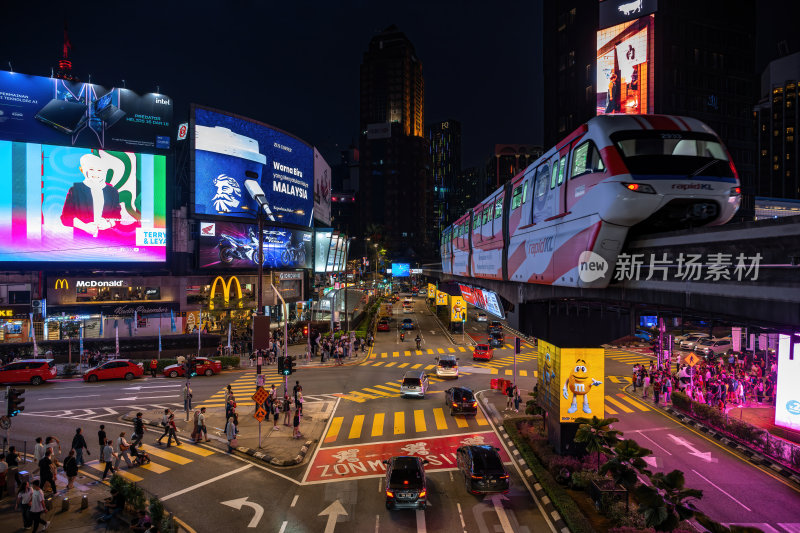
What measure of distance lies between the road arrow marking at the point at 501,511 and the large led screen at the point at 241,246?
44.1 metres

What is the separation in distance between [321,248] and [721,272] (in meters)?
65.8

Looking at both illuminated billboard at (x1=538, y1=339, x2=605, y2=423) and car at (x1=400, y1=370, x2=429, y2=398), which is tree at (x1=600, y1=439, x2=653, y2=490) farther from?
car at (x1=400, y1=370, x2=429, y2=398)

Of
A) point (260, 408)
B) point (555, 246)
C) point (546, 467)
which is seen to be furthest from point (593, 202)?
point (260, 408)

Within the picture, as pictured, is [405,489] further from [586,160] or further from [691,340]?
[691,340]

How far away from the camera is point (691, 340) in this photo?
43.0 m

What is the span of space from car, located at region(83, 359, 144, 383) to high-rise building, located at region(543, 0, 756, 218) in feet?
201

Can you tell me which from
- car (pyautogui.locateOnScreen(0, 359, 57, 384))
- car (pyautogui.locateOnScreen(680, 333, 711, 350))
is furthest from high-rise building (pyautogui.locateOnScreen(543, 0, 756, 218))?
car (pyautogui.locateOnScreen(0, 359, 57, 384))

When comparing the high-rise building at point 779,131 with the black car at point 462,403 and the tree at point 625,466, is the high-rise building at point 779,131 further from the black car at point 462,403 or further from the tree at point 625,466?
the tree at point 625,466

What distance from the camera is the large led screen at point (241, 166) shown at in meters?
49.9

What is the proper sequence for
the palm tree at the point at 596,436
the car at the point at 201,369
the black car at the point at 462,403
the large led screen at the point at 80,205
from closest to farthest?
the palm tree at the point at 596,436
the black car at the point at 462,403
the car at the point at 201,369
the large led screen at the point at 80,205

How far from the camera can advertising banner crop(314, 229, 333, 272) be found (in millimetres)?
69794

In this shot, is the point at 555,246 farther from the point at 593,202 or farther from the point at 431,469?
the point at 431,469

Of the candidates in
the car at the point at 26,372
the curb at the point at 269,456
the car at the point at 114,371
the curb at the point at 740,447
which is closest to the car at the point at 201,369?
the car at the point at 114,371

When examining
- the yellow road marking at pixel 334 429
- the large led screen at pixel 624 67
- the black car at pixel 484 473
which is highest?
the large led screen at pixel 624 67
